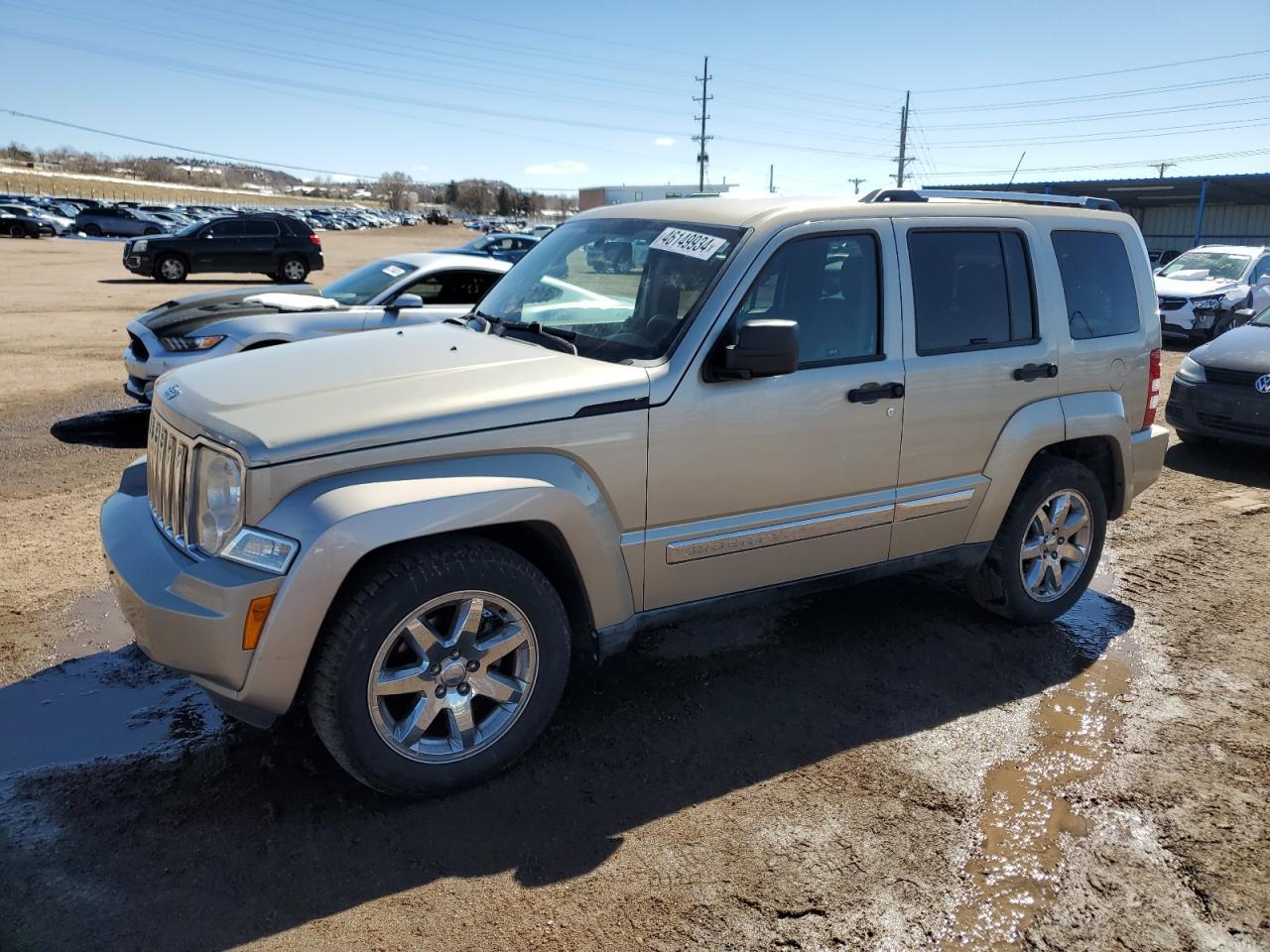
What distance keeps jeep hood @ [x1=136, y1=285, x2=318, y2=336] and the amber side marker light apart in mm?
6194

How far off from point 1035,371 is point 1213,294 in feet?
45.3

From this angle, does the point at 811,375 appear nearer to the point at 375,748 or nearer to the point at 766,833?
the point at 766,833

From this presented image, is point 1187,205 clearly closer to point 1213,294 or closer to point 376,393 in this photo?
point 1213,294

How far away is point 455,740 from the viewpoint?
3.29m

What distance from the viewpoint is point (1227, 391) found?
326 inches

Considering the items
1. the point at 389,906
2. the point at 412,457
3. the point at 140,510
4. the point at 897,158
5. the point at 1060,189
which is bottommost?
the point at 389,906

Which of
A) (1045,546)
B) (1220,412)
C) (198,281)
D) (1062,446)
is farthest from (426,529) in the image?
(198,281)

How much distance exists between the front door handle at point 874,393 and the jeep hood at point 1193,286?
46.4 ft

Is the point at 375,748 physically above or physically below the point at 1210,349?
below

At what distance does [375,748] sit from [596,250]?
2.40 meters

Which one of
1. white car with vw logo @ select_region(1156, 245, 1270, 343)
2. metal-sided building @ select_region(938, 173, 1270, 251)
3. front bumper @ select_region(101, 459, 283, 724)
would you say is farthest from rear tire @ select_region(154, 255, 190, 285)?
metal-sided building @ select_region(938, 173, 1270, 251)

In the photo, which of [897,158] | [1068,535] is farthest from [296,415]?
[897,158]

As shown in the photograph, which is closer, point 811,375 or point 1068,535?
point 811,375

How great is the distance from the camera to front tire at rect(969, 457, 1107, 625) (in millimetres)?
4691
